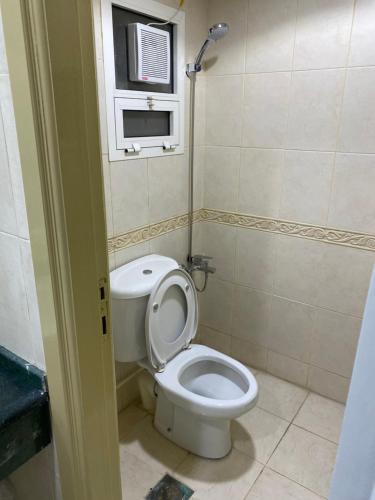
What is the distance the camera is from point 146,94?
1683 millimetres

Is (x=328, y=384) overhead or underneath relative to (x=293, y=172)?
underneath

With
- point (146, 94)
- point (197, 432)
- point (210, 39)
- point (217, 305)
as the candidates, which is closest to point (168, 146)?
point (146, 94)

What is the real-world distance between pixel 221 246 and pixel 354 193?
2.62ft

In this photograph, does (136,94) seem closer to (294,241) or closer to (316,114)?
(316,114)

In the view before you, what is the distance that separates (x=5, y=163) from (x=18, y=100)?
0.49 ft

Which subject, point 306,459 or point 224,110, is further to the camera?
point 224,110

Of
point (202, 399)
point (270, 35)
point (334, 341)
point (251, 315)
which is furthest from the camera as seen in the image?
point (251, 315)

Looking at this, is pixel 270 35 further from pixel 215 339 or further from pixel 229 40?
pixel 215 339

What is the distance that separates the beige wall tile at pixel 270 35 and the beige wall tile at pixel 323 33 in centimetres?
4

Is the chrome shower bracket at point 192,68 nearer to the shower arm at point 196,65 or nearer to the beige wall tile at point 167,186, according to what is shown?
the shower arm at point 196,65

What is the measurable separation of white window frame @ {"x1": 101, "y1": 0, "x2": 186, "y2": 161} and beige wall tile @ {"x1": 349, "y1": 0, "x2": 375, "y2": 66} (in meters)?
0.77

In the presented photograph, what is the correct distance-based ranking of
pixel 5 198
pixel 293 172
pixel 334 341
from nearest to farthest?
pixel 5 198 < pixel 293 172 < pixel 334 341

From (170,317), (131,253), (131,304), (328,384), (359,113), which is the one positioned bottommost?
(328,384)

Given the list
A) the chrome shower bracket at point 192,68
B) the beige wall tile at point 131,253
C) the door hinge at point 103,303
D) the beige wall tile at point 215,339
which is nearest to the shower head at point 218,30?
the chrome shower bracket at point 192,68
